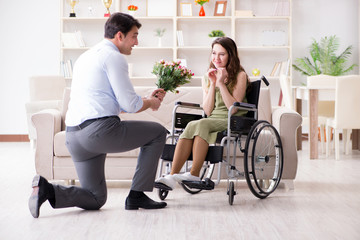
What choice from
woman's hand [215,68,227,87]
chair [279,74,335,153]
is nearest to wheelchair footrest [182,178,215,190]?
woman's hand [215,68,227,87]

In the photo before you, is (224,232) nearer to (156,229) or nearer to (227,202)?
(156,229)

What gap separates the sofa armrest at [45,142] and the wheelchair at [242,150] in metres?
0.77

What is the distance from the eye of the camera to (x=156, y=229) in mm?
2639

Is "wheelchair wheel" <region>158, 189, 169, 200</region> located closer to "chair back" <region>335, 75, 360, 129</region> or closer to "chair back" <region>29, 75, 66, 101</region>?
"chair back" <region>335, 75, 360, 129</region>

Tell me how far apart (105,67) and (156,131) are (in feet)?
1.43

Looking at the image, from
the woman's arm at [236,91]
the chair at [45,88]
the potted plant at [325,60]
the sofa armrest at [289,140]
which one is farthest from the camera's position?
the potted plant at [325,60]

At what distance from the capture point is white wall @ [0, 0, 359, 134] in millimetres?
7859

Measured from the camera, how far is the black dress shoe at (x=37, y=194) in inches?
112

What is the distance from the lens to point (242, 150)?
3.34 m

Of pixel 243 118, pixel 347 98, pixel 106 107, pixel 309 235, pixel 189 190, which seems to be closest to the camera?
pixel 309 235

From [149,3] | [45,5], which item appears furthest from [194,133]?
[45,5]

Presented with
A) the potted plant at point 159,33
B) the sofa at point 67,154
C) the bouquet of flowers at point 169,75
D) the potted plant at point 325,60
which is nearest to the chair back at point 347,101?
the sofa at point 67,154

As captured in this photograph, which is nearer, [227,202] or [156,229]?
[156,229]

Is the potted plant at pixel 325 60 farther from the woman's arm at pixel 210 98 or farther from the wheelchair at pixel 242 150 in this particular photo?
→ the woman's arm at pixel 210 98
